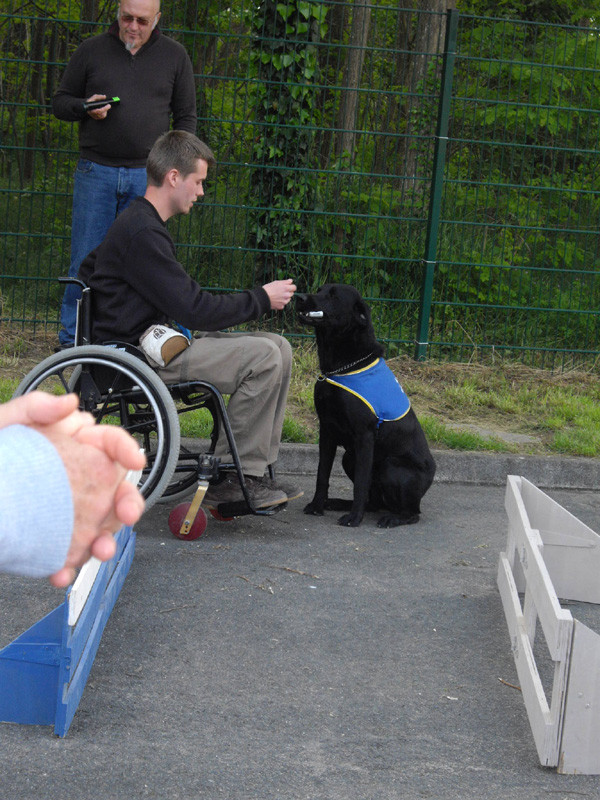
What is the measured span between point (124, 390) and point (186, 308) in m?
0.45

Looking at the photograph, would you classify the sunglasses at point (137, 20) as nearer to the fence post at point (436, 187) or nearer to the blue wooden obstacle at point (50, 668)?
the fence post at point (436, 187)

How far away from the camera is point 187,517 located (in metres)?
4.49

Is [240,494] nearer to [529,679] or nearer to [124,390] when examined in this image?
[124,390]

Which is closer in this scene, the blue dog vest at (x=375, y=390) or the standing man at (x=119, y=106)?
the blue dog vest at (x=375, y=390)

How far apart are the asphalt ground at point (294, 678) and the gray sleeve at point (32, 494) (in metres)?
1.83

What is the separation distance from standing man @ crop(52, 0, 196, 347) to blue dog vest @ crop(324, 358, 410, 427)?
2043mm

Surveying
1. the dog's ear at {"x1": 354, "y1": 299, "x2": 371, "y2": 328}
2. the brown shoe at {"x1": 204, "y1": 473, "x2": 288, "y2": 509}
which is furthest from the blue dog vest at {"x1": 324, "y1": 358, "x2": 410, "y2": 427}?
the brown shoe at {"x1": 204, "y1": 473, "x2": 288, "y2": 509}

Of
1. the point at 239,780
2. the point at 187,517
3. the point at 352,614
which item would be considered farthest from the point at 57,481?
the point at 187,517

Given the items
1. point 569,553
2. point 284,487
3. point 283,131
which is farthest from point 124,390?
point 283,131

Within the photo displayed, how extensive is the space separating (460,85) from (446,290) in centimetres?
158

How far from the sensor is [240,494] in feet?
15.6

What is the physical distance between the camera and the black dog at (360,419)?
Result: 4957 millimetres

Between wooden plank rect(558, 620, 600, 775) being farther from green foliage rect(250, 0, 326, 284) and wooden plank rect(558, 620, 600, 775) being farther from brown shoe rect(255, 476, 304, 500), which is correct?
green foliage rect(250, 0, 326, 284)

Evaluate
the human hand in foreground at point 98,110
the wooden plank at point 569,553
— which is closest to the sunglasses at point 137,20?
the human hand in foreground at point 98,110
